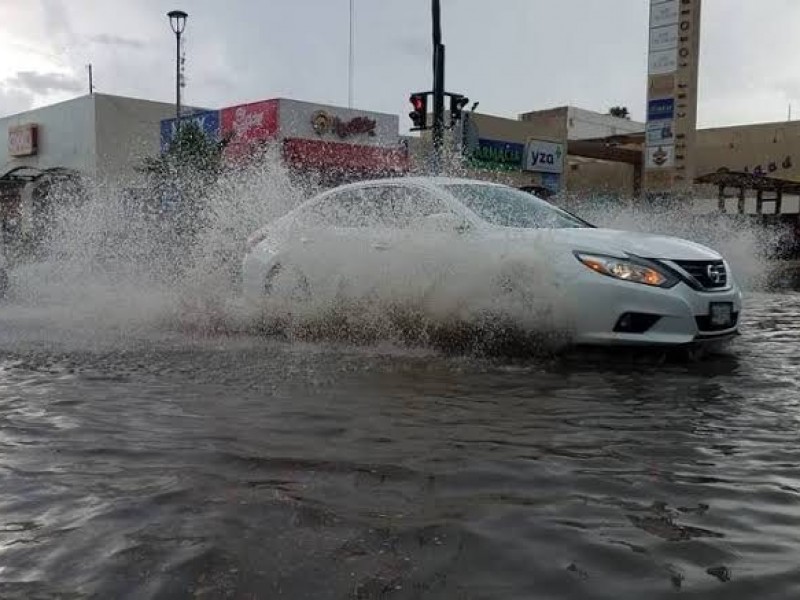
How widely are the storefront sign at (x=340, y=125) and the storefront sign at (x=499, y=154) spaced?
3.93m

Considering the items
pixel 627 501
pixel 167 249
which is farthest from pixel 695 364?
pixel 167 249

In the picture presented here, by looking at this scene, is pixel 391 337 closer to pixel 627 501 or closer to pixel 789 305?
pixel 627 501

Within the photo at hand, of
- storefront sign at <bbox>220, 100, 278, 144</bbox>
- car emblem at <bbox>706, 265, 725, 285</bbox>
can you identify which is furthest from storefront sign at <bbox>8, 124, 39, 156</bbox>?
car emblem at <bbox>706, 265, 725, 285</bbox>

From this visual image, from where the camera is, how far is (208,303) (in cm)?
780

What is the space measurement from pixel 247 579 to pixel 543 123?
30.4 meters

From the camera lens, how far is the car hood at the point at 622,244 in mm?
5734

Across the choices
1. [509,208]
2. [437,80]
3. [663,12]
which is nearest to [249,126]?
[437,80]

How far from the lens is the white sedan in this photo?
5.61 m

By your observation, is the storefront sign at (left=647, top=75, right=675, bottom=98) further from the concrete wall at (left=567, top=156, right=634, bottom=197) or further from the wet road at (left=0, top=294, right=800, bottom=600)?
the wet road at (left=0, top=294, right=800, bottom=600)

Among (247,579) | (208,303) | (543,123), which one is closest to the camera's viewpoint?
(247,579)

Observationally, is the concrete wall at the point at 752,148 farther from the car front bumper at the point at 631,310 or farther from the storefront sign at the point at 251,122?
the car front bumper at the point at 631,310

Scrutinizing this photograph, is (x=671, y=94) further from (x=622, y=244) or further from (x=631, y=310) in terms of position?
(x=631, y=310)

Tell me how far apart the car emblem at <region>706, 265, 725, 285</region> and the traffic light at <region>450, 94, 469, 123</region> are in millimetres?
8654

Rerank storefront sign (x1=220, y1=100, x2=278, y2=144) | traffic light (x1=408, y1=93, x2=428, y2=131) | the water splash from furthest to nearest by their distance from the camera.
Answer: storefront sign (x1=220, y1=100, x2=278, y2=144), traffic light (x1=408, y1=93, x2=428, y2=131), the water splash
